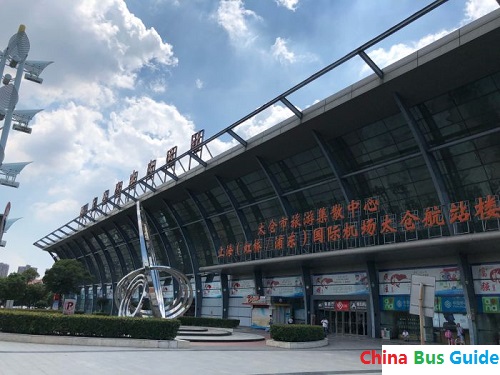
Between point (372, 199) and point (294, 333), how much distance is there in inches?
394

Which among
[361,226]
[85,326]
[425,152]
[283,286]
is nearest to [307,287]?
[283,286]

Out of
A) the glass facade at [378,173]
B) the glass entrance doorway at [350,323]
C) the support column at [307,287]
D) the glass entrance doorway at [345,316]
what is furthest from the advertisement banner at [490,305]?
the support column at [307,287]

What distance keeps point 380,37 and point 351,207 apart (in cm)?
1055

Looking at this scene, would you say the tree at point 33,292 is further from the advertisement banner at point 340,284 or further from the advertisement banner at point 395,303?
the advertisement banner at point 395,303

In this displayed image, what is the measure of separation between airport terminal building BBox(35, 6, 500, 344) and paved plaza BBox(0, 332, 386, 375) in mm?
9460

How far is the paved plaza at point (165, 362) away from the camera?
444 inches

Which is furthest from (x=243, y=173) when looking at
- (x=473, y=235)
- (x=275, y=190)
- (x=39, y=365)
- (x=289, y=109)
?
(x=39, y=365)

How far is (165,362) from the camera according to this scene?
525 inches

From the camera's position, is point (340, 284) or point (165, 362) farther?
point (340, 284)

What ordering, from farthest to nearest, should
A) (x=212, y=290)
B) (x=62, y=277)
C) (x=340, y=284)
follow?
(x=62, y=277) → (x=212, y=290) → (x=340, y=284)

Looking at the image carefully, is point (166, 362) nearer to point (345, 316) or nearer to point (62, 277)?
point (345, 316)

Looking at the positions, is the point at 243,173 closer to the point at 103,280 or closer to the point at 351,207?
the point at 351,207

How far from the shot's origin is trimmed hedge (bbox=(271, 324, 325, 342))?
805 inches

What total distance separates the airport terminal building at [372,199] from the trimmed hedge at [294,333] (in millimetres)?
5879
